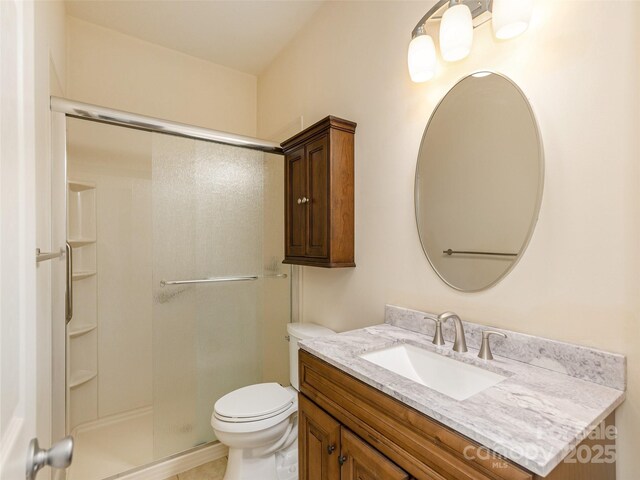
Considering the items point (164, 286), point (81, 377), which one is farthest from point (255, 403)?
point (81, 377)

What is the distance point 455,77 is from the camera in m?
1.25

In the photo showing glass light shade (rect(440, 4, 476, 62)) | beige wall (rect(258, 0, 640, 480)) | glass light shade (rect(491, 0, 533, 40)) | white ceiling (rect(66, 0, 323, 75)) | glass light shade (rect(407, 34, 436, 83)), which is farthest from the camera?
white ceiling (rect(66, 0, 323, 75))

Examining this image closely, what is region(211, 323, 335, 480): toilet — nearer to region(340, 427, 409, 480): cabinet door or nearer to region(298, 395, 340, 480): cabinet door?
region(298, 395, 340, 480): cabinet door

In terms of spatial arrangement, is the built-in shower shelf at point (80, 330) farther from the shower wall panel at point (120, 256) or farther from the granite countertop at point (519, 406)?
the granite countertop at point (519, 406)

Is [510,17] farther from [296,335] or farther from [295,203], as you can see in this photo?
[296,335]

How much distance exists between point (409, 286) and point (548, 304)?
1.74 feet

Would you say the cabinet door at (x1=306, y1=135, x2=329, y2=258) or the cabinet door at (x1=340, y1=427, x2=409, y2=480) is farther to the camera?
the cabinet door at (x1=306, y1=135, x2=329, y2=258)

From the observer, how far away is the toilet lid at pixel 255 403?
1531 millimetres

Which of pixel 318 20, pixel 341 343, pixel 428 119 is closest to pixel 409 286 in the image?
pixel 341 343

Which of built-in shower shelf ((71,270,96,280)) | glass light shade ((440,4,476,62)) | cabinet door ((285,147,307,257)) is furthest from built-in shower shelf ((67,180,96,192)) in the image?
glass light shade ((440,4,476,62))

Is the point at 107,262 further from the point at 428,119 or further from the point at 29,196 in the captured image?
the point at 428,119

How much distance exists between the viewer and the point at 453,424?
69 cm

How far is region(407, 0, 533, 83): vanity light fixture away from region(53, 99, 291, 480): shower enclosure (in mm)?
1094

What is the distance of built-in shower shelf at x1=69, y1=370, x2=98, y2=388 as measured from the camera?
212cm
